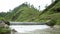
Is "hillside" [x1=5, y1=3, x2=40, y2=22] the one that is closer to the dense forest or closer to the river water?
the dense forest

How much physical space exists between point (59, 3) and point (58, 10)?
39.1 feet

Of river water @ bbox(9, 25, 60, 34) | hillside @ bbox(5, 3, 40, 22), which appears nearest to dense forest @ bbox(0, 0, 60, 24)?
hillside @ bbox(5, 3, 40, 22)

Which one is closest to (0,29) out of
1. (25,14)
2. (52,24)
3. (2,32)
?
(2,32)

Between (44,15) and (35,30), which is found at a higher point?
(44,15)

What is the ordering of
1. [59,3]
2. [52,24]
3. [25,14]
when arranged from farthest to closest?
[25,14] < [59,3] < [52,24]

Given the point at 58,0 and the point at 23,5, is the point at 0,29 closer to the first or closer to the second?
the point at 58,0

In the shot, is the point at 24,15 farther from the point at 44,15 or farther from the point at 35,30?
the point at 35,30

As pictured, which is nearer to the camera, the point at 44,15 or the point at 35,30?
the point at 35,30

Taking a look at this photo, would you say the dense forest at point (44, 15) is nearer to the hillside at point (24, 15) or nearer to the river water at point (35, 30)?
the hillside at point (24, 15)

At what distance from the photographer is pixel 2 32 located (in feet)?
98.8

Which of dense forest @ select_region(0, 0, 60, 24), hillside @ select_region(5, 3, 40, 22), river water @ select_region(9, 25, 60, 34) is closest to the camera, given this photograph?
river water @ select_region(9, 25, 60, 34)

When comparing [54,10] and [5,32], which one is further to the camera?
[54,10]

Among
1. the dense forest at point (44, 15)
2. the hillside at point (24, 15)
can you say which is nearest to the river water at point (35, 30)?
the dense forest at point (44, 15)

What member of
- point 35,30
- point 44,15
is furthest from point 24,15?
point 35,30
